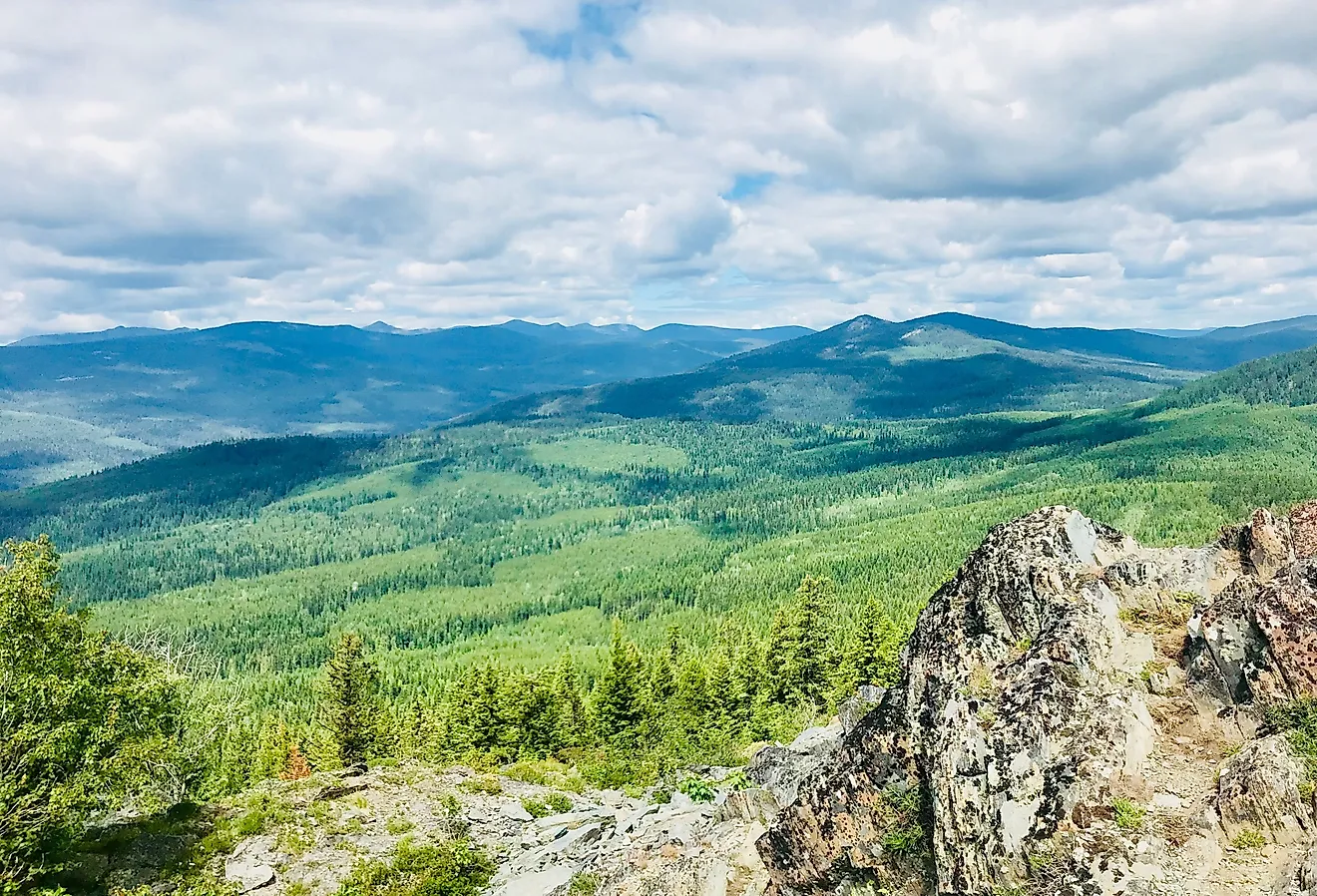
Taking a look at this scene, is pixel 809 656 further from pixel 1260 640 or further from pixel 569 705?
pixel 1260 640

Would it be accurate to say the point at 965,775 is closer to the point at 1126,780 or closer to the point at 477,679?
the point at 1126,780

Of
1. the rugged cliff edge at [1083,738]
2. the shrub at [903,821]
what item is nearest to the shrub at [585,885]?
the rugged cliff edge at [1083,738]

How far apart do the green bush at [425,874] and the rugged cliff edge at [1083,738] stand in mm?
18555

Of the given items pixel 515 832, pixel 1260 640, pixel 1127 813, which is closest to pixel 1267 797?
pixel 1127 813

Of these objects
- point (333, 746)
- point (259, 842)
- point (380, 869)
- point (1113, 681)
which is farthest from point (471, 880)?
point (333, 746)

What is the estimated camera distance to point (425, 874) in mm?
36625

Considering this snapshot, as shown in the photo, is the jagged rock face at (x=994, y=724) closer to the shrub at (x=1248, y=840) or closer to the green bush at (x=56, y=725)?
the shrub at (x=1248, y=840)

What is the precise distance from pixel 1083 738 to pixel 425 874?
3110cm

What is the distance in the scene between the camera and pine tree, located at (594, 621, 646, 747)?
72.0 meters

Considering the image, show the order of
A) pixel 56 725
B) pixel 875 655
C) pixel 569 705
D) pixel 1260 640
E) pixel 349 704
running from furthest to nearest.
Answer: pixel 875 655, pixel 569 705, pixel 349 704, pixel 56 725, pixel 1260 640

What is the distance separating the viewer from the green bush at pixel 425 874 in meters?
35.7

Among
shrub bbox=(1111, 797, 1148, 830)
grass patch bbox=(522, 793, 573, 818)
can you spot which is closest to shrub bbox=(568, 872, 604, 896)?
grass patch bbox=(522, 793, 573, 818)

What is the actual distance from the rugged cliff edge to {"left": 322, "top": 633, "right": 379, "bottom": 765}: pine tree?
60047mm

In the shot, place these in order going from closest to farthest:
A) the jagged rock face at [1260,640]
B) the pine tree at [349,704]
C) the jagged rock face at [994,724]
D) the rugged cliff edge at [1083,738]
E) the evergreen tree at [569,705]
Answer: the rugged cliff edge at [1083,738], the jagged rock face at [994,724], the jagged rock face at [1260,640], the evergreen tree at [569,705], the pine tree at [349,704]
